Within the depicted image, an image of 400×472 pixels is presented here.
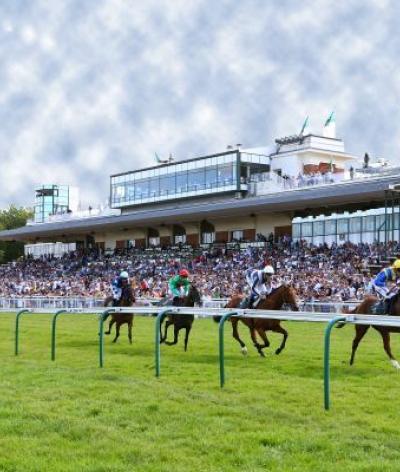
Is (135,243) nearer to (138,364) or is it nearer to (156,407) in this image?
(138,364)

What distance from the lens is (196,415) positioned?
7562 millimetres

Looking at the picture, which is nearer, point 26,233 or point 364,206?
point 364,206

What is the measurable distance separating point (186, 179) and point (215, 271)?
1561 centimetres

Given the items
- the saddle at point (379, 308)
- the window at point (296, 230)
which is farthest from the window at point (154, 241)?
the saddle at point (379, 308)

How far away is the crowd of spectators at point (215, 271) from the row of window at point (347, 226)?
0.96 m

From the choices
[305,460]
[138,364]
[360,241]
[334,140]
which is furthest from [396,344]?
[334,140]

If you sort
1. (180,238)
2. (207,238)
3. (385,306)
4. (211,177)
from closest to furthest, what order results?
(385,306) < (207,238) < (180,238) < (211,177)

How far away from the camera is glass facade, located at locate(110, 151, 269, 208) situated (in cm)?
4722

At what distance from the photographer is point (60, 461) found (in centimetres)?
596

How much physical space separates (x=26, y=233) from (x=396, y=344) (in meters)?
45.3

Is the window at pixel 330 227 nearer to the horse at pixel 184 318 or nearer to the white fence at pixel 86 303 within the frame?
the white fence at pixel 86 303

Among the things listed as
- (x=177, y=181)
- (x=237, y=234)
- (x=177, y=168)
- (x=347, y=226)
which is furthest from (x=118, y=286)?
(x=177, y=168)

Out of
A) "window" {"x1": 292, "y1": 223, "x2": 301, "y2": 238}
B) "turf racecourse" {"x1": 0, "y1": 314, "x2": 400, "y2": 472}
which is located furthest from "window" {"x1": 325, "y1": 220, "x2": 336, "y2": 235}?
"turf racecourse" {"x1": 0, "y1": 314, "x2": 400, "y2": 472}

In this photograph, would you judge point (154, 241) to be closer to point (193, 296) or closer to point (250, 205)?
point (250, 205)
